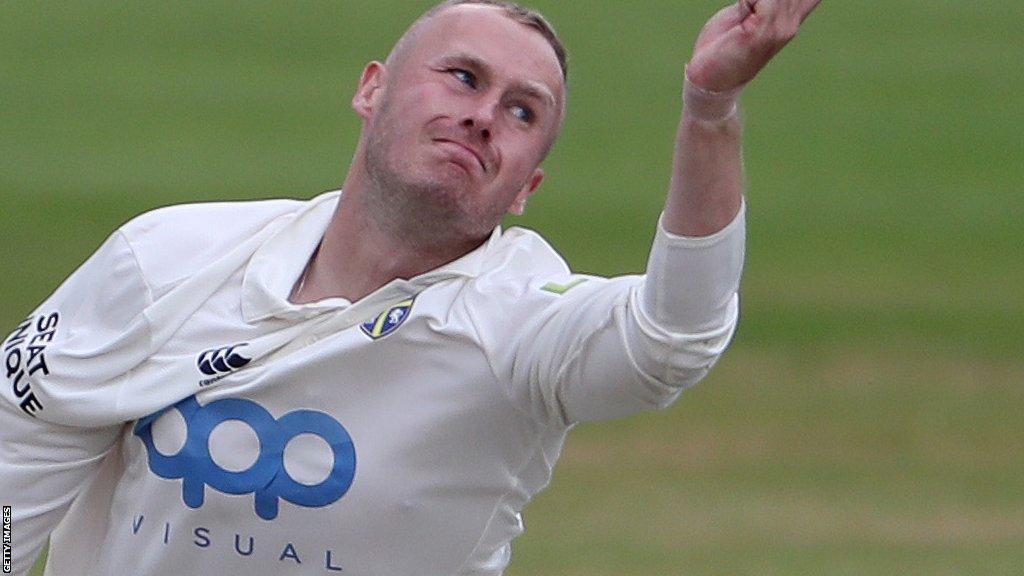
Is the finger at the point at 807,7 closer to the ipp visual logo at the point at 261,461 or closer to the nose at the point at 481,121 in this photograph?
the nose at the point at 481,121

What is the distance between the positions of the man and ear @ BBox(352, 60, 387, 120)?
5 centimetres

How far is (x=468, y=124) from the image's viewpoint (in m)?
3.49

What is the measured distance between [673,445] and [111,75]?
7.90 meters

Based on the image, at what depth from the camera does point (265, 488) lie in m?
3.44

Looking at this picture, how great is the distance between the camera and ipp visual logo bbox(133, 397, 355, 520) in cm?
342

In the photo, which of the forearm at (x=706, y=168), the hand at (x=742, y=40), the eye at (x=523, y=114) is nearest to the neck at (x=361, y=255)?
the eye at (x=523, y=114)

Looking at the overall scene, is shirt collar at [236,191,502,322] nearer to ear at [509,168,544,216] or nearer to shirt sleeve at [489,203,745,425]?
ear at [509,168,544,216]

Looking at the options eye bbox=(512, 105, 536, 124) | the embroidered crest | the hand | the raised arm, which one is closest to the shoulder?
the embroidered crest

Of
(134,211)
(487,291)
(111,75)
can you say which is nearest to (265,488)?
(487,291)

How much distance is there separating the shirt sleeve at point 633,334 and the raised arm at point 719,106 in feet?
0.11

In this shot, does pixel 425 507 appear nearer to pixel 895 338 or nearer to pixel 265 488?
pixel 265 488

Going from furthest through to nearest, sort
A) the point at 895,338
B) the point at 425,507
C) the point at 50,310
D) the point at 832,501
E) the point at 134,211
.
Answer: the point at 134,211 < the point at 895,338 < the point at 832,501 < the point at 50,310 < the point at 425,507

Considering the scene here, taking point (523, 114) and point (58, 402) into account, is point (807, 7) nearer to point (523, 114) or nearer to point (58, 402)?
point (523, 114)

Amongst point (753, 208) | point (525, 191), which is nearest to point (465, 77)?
point (525, 191)
